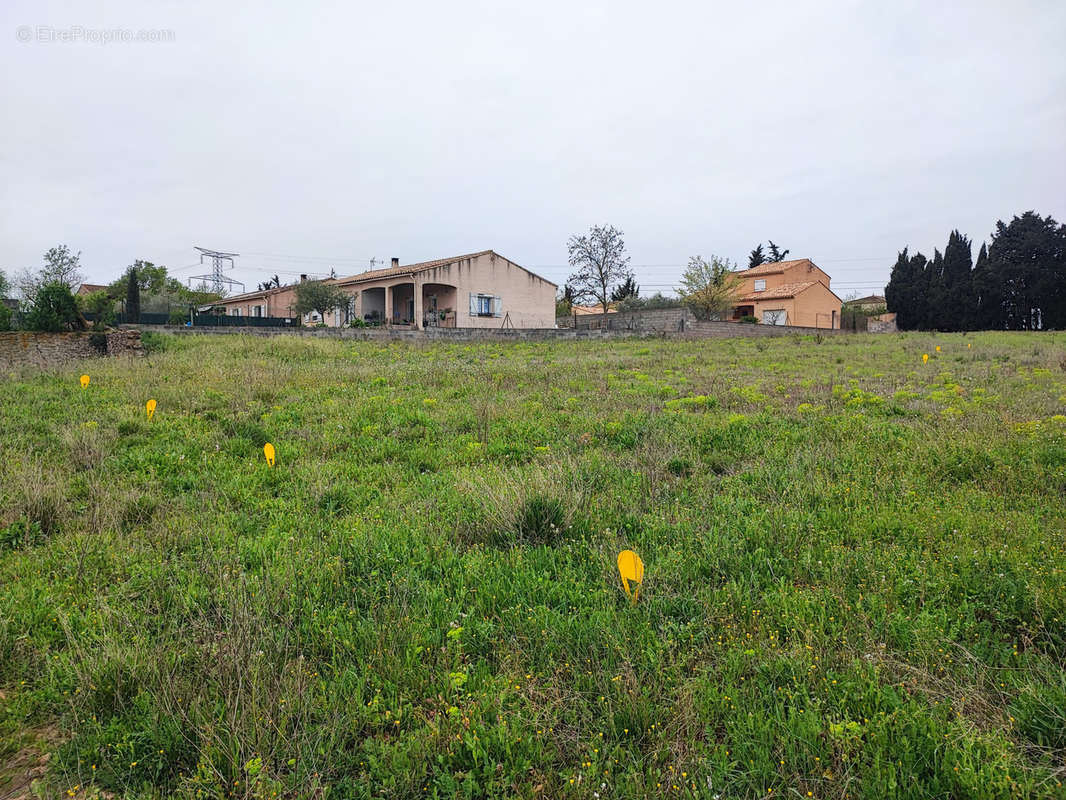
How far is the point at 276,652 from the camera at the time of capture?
2516mm

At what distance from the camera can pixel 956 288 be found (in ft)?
127

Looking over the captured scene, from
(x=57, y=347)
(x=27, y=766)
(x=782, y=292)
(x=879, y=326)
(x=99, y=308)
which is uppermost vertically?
(x=782, y=292)

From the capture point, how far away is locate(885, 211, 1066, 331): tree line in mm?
35531

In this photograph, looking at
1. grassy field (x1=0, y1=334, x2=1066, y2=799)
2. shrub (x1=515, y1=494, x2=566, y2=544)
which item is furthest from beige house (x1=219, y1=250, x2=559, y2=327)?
shrub (x1=515, y1=494, x2=566, y2=544)

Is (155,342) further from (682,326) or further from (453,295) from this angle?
(682,326)

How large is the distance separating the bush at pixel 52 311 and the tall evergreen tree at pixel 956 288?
4989 cm

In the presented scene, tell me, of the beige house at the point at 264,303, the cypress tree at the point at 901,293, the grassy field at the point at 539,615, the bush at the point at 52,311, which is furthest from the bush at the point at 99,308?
the cypress tree at the point at 901,293

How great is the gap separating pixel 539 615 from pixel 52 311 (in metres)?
20.1

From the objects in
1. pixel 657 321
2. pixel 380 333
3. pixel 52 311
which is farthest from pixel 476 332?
pixel 52 311

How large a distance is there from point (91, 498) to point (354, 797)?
412 cm

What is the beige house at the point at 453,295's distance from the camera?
106 ft

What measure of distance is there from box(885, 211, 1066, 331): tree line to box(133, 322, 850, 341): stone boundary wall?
62.1 feet

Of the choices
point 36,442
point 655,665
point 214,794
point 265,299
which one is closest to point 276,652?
point 214,794

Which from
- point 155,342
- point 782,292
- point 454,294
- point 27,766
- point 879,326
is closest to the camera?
point 27,766
